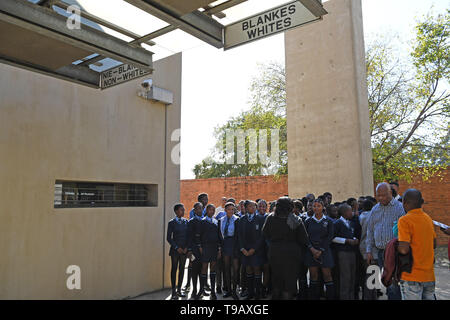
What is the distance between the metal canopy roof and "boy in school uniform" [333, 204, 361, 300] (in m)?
3.71

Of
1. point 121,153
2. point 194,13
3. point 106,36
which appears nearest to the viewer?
point 194,13

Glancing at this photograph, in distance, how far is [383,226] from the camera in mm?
5117

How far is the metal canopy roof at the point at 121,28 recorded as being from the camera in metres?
3.83

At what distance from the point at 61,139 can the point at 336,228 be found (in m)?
5.36

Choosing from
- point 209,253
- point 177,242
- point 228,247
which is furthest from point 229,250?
point 177,242

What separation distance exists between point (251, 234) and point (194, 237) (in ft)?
4.16

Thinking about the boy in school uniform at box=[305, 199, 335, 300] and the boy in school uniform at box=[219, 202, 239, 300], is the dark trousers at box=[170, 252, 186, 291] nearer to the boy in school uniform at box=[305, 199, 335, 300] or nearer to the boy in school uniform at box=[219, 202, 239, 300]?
the boy in school uniform at box=[219, 202, 239, 300]

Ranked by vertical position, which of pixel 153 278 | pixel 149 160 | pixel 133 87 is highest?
pixel 133 87

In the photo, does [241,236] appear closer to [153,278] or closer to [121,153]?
[153,278]

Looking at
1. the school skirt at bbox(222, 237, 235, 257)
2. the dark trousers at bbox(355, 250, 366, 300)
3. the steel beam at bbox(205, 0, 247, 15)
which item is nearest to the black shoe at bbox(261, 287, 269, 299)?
the school skirt at bbox(222, 237, 235, 257)

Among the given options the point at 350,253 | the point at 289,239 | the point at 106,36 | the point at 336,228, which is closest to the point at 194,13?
the point at 106,36

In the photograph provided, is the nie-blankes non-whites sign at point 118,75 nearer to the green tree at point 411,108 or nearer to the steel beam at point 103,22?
the steel beam at point 103,22

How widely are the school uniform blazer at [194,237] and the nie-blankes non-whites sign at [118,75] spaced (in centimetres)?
331
